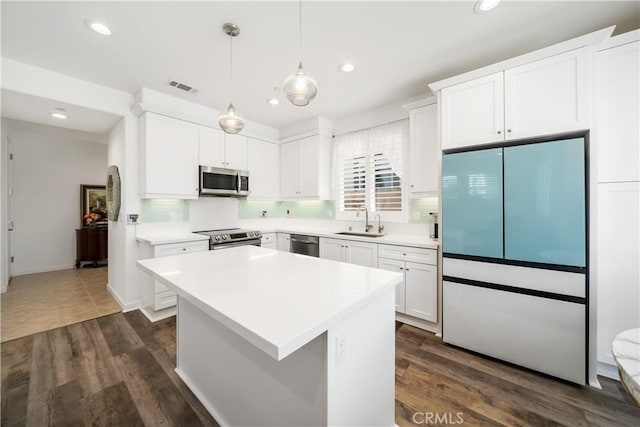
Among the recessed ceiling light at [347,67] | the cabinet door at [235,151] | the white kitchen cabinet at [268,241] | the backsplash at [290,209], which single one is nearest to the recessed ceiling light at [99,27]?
the cabinet door at [235,151]

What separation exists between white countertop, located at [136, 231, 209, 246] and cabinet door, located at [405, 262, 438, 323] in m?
2.57

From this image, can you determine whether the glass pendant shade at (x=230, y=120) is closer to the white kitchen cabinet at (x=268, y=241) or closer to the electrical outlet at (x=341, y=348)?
the electrical outlet at (x=341, y=348)

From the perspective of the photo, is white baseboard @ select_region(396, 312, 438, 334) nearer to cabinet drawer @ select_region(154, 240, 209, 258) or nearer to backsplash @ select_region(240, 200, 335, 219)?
backsplash @ select_region(240, 200, 335, 219)

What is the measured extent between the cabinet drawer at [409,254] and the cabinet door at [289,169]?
77.7 inches

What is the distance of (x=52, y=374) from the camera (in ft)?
6.60

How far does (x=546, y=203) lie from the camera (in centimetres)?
195

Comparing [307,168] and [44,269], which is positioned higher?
[307,168]

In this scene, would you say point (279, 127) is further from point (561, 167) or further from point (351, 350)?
point (351, 350)

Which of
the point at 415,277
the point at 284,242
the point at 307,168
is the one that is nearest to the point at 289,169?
the point at 307,168

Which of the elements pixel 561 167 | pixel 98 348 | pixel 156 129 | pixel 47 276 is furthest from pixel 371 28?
pixel 47 276

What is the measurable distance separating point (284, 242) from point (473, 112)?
308 cm

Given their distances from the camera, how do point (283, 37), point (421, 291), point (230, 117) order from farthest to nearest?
point (421, 291)
point (283, 37)
point (230, 117)

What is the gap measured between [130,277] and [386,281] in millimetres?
3381

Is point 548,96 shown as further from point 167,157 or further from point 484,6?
point 167,157
